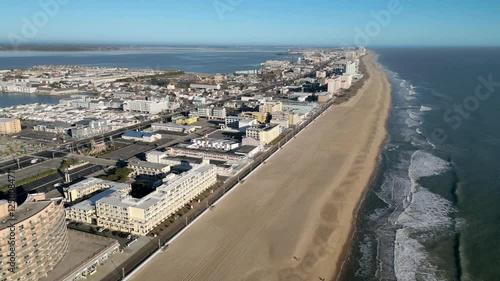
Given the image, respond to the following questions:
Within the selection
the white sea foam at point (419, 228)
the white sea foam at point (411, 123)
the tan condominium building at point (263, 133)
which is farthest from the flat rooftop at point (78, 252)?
the white sea foam at point (411, 123)

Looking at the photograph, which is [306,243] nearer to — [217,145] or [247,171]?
[247,171]

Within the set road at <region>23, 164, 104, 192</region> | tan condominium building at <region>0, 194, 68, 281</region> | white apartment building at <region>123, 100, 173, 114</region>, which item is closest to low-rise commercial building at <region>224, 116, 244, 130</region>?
white apartment building at <region>123, 100, 173, 114</region>

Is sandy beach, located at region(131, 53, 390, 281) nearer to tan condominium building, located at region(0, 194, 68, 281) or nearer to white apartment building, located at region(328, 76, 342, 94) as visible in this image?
tan condominium building, located at region(0, 194, 68, 281)

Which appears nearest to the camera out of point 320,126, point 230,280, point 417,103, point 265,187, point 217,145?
point 230,280

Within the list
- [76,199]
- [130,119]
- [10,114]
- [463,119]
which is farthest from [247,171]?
[10,114]

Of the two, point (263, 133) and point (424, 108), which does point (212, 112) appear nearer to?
point (263, 133)

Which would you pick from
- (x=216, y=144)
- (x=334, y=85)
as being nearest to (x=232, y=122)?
(x=216, y=144)

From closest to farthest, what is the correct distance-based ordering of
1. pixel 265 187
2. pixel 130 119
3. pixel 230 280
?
1. pixel 230 280
2. pixel 265 187
3. pixel 130 119
